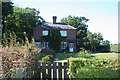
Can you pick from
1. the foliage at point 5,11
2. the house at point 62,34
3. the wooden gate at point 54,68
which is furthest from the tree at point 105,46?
the wooden gate at point 54,68

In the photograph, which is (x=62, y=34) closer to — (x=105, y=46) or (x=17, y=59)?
(x=105, y=46)

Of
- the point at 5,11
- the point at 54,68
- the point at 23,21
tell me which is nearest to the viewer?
the point at 54,68

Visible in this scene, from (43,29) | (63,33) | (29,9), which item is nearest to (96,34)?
(63,33)

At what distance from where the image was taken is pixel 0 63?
4445mm

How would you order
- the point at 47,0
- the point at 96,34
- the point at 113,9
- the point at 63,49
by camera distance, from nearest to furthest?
the point at 47,0, the point at 113,9, the point at 63,49, the point at 96,34

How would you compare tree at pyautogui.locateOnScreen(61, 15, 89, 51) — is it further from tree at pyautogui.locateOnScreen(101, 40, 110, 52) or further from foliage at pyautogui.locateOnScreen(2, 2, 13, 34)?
foliage at pyautogui.locateOnScreen(2, 2, 13, 34)

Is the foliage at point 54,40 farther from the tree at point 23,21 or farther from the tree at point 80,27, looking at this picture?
the tree at point 80,27

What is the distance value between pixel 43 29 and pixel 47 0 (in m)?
22.4

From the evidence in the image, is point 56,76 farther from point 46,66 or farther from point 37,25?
point 37,25

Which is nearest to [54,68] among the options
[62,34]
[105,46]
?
[62,34]

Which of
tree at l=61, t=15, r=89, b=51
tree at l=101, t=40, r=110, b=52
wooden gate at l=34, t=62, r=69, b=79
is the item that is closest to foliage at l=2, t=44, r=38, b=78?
wooden gate at l=34, t=62, r=69, b=79

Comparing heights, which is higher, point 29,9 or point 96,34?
point 29,9

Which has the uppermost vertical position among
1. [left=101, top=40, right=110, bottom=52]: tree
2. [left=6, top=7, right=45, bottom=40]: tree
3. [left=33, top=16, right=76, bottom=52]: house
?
[left=6, top=7, right=45, bottom=40]: tree

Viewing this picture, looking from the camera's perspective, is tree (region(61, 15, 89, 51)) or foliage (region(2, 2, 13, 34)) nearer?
foliage (region(2, 2, 13, 34))
